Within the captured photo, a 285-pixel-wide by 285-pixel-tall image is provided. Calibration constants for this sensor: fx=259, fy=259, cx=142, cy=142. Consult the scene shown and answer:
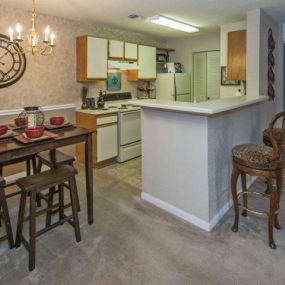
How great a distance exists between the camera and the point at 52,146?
7.16ft

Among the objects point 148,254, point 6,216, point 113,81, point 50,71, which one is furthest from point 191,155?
point 113,81

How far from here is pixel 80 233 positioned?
2398 mm

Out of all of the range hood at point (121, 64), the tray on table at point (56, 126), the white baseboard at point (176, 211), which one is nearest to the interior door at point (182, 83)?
the range hood at point (121, 64)

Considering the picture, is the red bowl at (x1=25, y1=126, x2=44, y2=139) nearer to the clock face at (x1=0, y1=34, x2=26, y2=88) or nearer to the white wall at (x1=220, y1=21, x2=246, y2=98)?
the clock face at (x1=0, y1=34, x2=26, y2=88)

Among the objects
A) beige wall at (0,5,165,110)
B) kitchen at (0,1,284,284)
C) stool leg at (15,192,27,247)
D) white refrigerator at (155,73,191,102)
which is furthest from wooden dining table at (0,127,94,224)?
white refrigerator at (155,73,191,102)

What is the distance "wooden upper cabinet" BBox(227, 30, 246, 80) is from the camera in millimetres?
4293

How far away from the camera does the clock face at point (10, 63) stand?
3.52 metres

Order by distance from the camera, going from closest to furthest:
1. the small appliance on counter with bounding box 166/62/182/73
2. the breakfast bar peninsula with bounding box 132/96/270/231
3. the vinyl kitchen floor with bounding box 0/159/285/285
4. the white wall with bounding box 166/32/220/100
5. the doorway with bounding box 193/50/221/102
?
the vinyl kitchen floor with bounding box 0/159/285/285
the breakfast bar peninsula with bounding box 132/96/270/231
the white wall with bounding box 166/32/220/100
the doorway with bounding box 193/50/221/102
the small appliance on counter with bounding box 166/62/182/73

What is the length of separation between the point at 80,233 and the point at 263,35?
377cm

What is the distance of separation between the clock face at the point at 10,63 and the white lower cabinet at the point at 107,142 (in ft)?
4.65

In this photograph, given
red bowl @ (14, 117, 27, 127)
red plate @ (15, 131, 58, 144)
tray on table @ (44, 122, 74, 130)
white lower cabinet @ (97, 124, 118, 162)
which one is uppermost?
red bowl @ (14, 117, 27, 127)

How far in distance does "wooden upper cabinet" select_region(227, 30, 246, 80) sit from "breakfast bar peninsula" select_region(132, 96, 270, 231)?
156cm

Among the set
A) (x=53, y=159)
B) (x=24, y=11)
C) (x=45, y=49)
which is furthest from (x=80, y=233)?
(x=24, y=11)

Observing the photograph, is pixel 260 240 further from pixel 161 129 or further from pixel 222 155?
pixel 161 129
